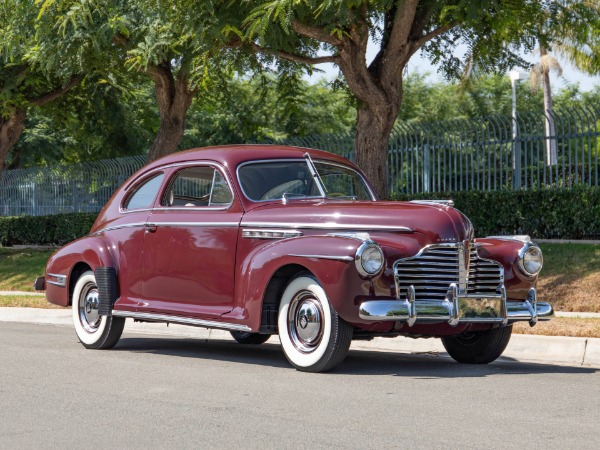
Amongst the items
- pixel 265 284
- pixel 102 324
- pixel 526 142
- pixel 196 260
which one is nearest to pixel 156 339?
pixel 102 324

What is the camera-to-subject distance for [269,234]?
9.30 meters

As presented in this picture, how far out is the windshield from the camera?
9.91m

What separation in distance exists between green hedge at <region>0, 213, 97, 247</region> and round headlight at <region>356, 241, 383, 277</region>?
782 inches

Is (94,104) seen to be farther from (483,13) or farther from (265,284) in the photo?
(265,284)

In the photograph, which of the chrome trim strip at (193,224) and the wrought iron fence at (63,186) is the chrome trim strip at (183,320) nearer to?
the chrome trim strip at (193,224)

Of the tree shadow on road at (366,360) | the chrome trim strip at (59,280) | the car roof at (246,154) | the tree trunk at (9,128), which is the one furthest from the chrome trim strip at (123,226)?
the tree trunk at (9,128)

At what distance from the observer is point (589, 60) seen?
127 ft

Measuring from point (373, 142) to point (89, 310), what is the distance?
747 cm

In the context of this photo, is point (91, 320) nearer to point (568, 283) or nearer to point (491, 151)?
point (568, 283)

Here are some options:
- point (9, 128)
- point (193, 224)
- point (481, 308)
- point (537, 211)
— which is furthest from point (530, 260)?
point (9, 128)

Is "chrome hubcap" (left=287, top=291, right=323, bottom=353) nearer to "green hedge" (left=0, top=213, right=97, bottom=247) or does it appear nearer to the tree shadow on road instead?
the tree shadow on road

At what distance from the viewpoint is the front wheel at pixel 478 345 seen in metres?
9.73

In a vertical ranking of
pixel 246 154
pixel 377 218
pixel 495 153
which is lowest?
pixel 377 218

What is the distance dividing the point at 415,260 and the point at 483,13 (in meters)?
7.47
